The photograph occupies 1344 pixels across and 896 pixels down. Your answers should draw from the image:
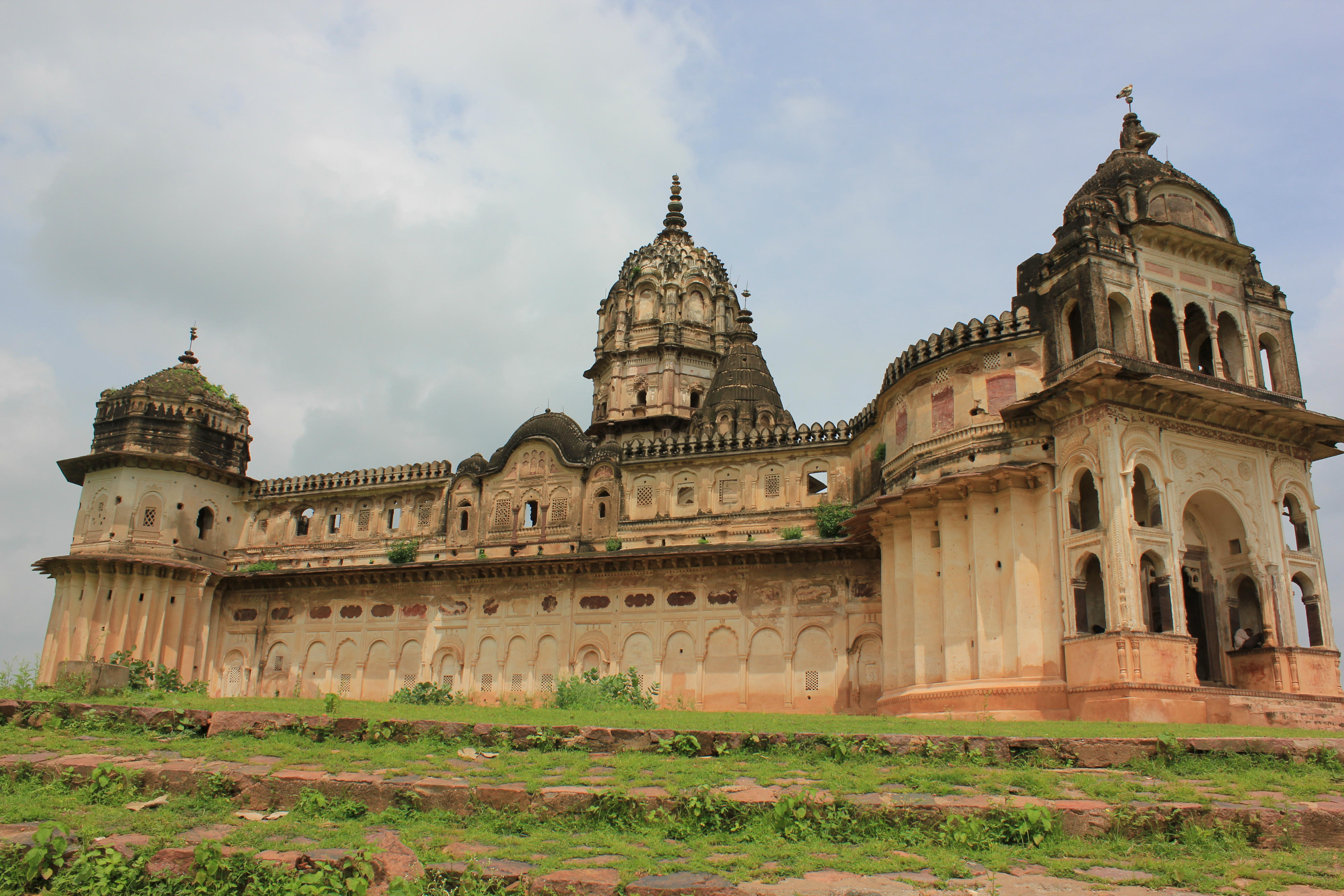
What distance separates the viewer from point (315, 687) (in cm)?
3003

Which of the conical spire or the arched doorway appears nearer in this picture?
the arched doorway

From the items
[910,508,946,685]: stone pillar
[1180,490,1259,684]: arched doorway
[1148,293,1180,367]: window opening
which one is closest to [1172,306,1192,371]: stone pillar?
[1148,293,1180,367]: window opening

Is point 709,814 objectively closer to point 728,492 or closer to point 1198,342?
point 1198,342

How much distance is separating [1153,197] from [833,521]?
32.8 feet

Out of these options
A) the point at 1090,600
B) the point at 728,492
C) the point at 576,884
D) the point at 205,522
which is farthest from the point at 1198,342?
the point at 205,522

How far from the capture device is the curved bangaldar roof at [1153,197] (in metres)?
21.4

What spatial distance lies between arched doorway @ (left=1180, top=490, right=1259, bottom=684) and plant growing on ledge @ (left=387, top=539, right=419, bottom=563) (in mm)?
20010

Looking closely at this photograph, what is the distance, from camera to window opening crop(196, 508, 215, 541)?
32.1m

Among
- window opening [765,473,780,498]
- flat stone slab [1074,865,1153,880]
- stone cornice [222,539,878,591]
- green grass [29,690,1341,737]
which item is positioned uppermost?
window opening [765,473,780,498]

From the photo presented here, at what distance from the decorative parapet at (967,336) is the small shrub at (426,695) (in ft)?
42.5

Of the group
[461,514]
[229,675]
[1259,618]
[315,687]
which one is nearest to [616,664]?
[461,514]

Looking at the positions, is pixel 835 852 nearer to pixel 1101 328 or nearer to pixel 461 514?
pixel 1101 328

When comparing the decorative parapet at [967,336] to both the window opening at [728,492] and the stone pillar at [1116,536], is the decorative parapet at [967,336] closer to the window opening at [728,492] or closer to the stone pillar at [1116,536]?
the stone pillar at [1116,536]

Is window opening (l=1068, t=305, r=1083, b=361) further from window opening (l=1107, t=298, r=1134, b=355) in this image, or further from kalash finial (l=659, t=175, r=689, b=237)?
kalash finial (l=659, t=175, r=689, b=237)
